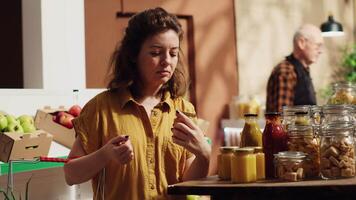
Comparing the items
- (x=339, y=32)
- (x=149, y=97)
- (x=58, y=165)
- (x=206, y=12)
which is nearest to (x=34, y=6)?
(x=58, y=165)

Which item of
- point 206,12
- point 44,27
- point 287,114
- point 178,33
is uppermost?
point 206,12

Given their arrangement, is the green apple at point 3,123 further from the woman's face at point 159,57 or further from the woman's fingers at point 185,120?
the woman's fingers at point 185,120

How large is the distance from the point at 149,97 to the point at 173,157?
224 mm

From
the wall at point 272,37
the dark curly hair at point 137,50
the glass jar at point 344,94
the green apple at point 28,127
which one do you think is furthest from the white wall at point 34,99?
the wall at point 272,37

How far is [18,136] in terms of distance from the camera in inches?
99.0

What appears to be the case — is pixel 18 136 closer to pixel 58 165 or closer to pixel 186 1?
pixel 58 165

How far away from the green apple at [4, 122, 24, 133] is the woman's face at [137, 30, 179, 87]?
2.93 feet

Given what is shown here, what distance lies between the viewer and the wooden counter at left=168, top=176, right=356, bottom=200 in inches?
64.8

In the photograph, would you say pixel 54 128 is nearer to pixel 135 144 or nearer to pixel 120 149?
pixel 135 144

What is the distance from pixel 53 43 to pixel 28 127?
1150mm

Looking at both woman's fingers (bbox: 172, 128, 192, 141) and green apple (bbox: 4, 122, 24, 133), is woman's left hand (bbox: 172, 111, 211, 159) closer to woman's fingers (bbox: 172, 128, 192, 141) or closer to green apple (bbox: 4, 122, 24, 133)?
woman's fingers (bbox: 172, 128, 192, 141)

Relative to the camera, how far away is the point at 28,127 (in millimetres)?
2799

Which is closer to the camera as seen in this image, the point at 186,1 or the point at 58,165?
the point at 58,165

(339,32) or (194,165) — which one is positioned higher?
(339,32)
